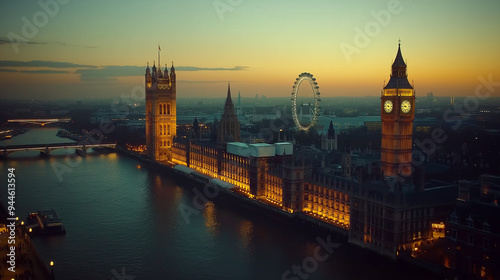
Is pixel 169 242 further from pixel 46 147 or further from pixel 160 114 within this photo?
pixel 46 147

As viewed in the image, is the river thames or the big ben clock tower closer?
the river thames

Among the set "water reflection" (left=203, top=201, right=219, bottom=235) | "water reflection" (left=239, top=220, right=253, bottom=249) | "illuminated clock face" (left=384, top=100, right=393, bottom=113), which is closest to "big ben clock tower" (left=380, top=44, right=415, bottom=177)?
"illuminated clock face" (left=384, top=100, right=393, bottom=113)

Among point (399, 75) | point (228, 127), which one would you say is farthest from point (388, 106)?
point (228, 127)

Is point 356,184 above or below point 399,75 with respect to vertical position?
below

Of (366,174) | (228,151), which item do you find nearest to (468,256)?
(366,174)

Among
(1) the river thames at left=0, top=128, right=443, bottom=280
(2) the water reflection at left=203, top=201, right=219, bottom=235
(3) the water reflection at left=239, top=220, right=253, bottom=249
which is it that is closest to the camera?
(1) the river thames at left=0, top=128, right=443, bottom=280

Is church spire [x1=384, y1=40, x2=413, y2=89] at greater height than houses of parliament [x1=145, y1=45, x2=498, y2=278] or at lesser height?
greater

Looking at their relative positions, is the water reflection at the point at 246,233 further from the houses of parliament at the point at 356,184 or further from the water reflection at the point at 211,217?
the houses of parliament at the point at 356,184

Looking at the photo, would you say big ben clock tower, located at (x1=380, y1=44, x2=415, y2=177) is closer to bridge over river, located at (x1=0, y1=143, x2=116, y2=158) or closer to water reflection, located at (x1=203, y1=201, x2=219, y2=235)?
water reflection, located at (x1=203, y1=201, x2=219, y2=235)
